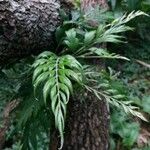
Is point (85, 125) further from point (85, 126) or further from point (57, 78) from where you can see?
point (57, 78)

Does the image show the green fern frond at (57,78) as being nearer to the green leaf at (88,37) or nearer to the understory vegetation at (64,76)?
the understory vegetation at (64,76)

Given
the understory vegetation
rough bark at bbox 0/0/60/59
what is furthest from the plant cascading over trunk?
rough bark at bbox 0/0/60/59

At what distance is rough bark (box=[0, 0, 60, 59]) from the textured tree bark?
0.58 metres

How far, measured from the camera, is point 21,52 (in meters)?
3.18

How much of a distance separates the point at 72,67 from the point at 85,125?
55cm

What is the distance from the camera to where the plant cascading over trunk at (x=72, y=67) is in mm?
2746

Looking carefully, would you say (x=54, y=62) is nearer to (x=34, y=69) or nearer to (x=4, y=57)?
(x=34, y=69)

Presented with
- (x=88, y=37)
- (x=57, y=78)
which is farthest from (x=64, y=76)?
(x=88, y=37)

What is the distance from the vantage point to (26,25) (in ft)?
9.86

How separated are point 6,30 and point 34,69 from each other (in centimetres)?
38

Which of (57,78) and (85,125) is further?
(85,125)

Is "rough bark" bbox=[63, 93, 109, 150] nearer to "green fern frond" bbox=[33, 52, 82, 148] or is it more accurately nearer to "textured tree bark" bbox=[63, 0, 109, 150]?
"textured tree bark" bbox=[63, 0, 109, 150]

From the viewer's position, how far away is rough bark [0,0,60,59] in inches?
113

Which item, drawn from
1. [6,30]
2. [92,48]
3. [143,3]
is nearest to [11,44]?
[6,30]
